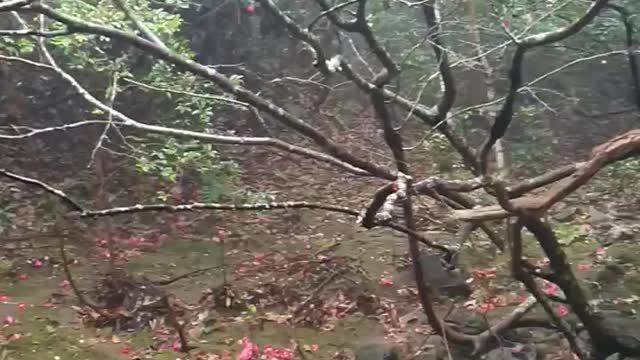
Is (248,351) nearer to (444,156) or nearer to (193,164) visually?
(193,164)

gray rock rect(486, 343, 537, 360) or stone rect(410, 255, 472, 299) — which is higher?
stone rect(410, 255, 472, 299)

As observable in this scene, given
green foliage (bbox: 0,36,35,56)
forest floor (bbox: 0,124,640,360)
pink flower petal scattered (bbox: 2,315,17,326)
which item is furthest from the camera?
green foliage (bbox: 0,36,35,56)

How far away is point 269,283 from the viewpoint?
25.7ft

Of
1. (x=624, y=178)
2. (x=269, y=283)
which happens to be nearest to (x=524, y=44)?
A: (x=269, y=283)

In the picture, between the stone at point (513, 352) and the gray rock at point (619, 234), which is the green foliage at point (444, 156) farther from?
the stone at point (513, 352)

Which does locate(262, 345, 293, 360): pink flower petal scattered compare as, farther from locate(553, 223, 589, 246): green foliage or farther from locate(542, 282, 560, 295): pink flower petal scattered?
locate(553, 223, 589, 246): green foliage

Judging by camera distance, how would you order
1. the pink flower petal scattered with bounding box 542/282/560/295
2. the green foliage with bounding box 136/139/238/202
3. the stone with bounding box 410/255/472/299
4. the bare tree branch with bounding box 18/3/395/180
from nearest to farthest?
the bare tree branch with bounding box 18/3/395/180, the pink flower petal scattered with bounding box 542/282/560/295, the stone with bounding box 410/255/472/299, the green foliage with bounding box 136/139/238/202

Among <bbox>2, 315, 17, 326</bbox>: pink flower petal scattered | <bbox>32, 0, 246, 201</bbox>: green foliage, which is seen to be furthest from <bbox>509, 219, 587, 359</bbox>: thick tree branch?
<bbox>2, 315, 17, 326</bbox>: pink flower petal scattered

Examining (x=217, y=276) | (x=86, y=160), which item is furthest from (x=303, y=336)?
(x=86, y=160)

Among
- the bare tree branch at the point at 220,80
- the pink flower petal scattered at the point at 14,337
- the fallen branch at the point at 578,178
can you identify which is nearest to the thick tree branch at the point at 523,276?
the fallen branch at the point at 578,178

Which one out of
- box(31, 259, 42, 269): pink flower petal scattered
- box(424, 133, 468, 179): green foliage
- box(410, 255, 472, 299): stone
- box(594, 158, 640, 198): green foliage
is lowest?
box(31, 259, 42, 269): pink flower petal scattered

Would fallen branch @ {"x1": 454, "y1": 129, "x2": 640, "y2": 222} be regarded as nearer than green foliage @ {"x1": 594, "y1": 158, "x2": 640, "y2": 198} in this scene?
Yes

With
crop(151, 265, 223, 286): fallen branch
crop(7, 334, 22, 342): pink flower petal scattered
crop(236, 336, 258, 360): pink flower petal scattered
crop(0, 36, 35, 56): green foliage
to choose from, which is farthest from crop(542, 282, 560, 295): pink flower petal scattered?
crop(0, 36, 35, 56): green foliage

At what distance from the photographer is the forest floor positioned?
21.4ft
